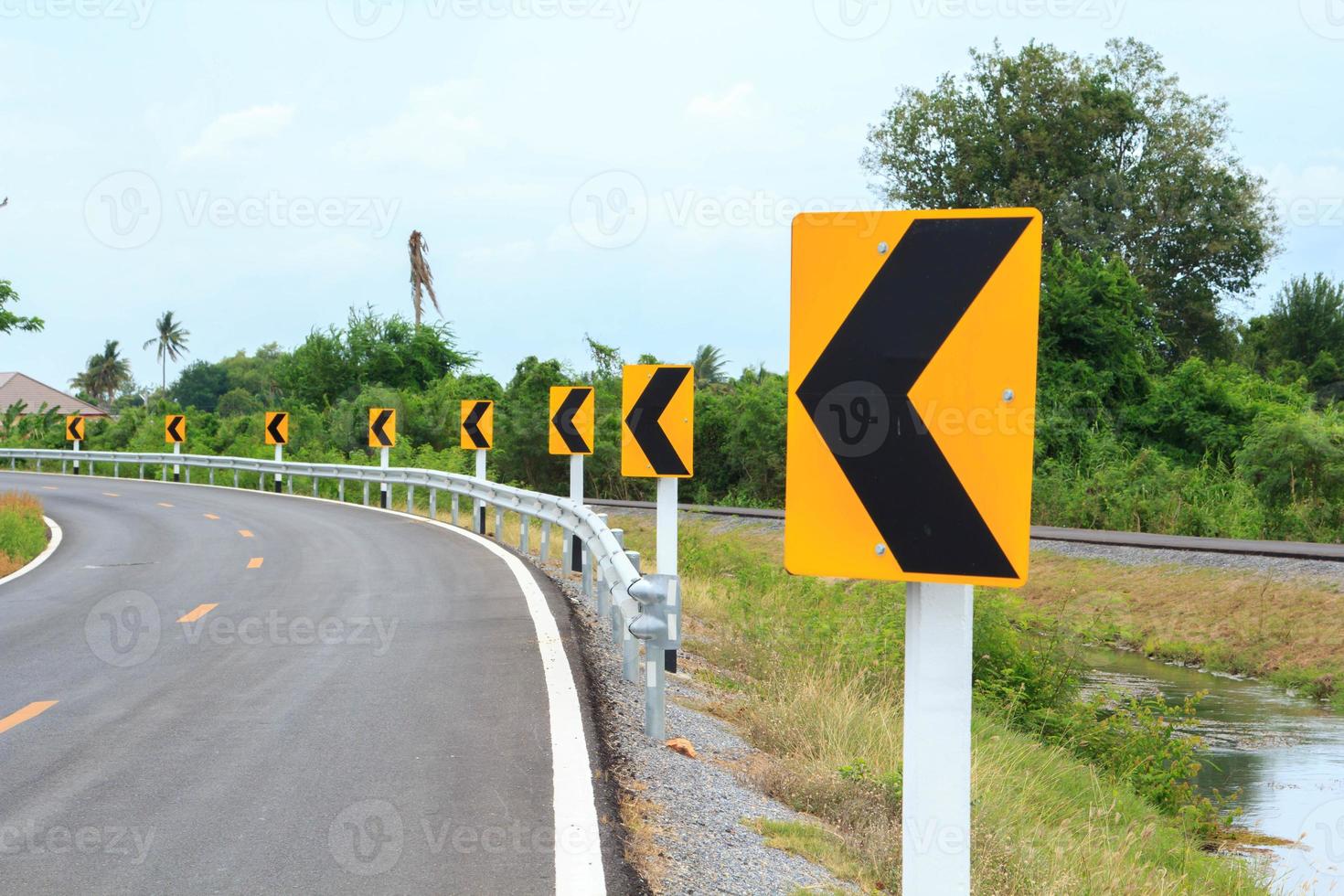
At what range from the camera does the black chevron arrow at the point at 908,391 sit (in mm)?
2941

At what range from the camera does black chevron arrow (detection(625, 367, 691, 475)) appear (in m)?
10.2

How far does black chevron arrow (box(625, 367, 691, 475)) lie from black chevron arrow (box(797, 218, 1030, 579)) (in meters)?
7.17

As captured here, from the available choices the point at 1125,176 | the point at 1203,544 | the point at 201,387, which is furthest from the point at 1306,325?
the point at 201,387

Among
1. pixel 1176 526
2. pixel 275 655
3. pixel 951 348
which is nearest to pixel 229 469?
pixel 1176 526

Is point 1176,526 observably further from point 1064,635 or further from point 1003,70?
point 1003,70

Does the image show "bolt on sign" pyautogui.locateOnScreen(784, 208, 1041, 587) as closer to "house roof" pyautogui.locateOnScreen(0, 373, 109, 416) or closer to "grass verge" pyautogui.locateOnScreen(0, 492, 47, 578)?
"grass verge" pyautogui.locateOnScreen(0, 492, 47, 578)

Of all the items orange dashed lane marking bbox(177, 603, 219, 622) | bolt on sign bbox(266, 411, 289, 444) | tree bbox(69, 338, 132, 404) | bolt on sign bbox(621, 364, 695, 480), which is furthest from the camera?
tree bbox(69, 338, 132, 404)

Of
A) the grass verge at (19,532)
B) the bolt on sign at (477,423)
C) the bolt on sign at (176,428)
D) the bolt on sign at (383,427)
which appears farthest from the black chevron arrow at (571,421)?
the bolt on sign at (176,428)

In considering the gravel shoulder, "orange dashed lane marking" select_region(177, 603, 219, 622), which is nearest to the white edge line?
"orange dashed lane marking" select_region(177, 603, 219, 622)

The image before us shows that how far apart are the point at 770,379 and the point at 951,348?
4180 cm

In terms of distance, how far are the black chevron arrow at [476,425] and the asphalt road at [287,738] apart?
7015 mm

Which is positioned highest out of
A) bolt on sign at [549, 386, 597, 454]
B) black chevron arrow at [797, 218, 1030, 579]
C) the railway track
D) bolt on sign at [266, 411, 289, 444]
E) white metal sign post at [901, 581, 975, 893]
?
bolt on sign at [266, 411, 289, 444]

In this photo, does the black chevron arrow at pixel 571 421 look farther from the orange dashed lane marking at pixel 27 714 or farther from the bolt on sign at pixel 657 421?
the orange dashed lane marking at pixel 27 714

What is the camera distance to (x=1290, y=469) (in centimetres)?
2650
